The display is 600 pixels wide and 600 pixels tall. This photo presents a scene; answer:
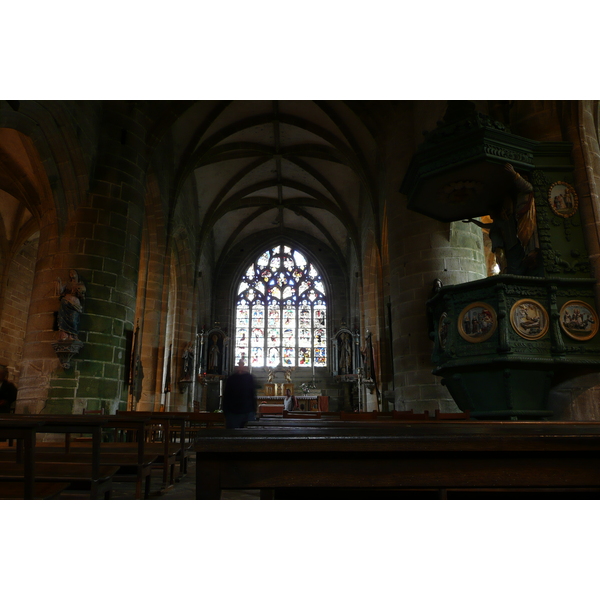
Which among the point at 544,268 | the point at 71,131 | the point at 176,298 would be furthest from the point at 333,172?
the point at 544,268

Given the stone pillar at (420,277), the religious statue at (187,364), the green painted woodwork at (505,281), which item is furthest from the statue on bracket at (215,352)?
the green painted woodwork at (505,281)

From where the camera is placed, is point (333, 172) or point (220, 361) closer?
point (333, 172)

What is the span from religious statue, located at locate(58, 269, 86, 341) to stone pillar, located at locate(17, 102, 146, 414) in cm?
19

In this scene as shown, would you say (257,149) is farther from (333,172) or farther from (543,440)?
(543,440)

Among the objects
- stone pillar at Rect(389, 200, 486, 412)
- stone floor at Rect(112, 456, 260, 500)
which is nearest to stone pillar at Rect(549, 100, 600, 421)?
stone pillar at Rect(389, 200, 486, 412)

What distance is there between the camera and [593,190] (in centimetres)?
701

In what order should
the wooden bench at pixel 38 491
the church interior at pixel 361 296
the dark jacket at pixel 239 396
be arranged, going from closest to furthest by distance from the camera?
the church interior at pixel 361 296, the wooden bench at pixel 38 491, the dark jacket at pixel 239 396

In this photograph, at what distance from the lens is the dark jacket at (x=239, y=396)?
5578 millimetres

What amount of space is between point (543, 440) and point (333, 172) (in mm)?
16803

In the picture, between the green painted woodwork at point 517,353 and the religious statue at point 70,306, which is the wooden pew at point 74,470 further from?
the religious statue at point 70,306

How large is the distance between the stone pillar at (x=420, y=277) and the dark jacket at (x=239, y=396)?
4.18m

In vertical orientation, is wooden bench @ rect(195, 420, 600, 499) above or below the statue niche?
below

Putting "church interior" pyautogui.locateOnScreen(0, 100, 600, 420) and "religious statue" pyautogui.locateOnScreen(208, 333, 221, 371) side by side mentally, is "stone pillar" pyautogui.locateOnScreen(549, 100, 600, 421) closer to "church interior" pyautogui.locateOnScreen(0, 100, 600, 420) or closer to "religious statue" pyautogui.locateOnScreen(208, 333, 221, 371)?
"church interior" pyautogui.locateOnScreen(0, 100, 600, 420)

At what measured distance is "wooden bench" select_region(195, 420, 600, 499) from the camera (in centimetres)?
158
